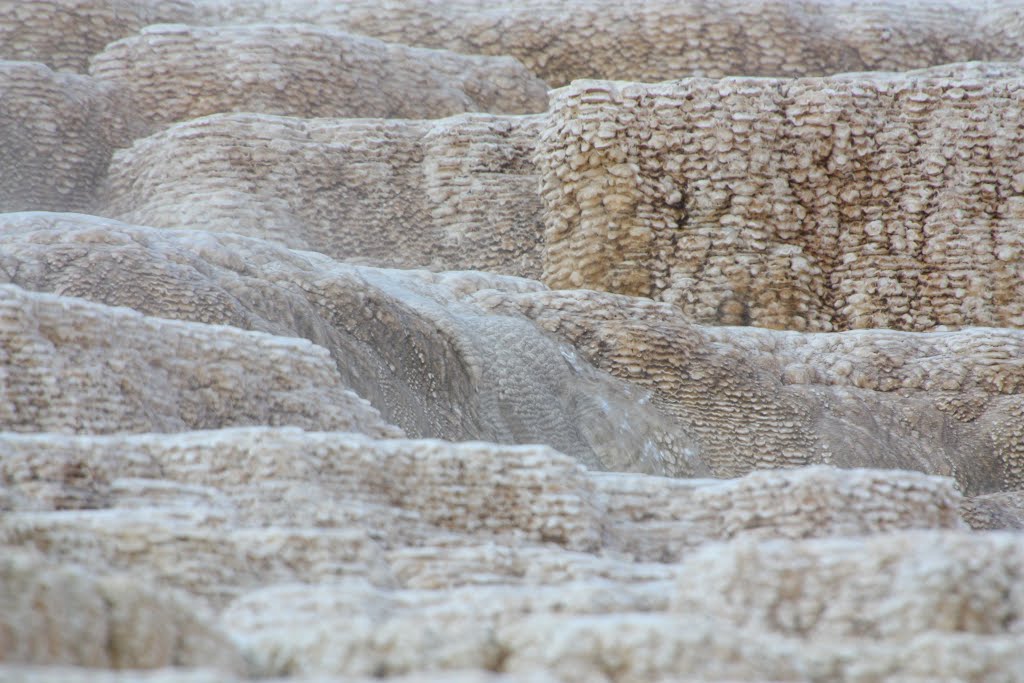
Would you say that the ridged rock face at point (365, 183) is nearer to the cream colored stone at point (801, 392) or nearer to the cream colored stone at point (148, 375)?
the cream colored stone at point (801, 392)

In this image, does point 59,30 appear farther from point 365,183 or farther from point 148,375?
point 148,375

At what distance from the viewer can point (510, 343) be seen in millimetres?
11727

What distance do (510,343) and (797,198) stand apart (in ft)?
17.2

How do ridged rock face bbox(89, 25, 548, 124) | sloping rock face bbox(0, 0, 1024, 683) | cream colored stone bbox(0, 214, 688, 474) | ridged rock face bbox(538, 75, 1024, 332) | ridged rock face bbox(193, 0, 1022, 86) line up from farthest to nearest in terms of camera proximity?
ridged rock face bbox(193, 0, 1022, 86) < ridged rock face bbox(89, 25, 548, 124) < ridged rock face bbox(538, 75, 1024, 332) < cream colored stone bbox(0, 214, 688, 474) < sloping rock face bbox(0, 0, 1024, 683)

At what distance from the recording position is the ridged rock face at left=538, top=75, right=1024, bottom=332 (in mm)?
15281

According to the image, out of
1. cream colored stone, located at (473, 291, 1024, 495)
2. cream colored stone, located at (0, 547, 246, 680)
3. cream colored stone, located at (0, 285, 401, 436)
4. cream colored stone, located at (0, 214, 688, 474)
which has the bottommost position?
cream colored stone, located at (473, 291, 1024, 495)

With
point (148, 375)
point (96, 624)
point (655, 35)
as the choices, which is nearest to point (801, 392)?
point (148, 375)

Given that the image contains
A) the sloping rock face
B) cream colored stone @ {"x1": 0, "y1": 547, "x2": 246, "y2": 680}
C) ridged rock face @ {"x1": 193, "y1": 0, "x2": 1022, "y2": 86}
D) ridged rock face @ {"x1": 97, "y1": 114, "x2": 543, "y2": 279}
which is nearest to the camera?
cream colored stone @ {"x1": 0, "y1": 547, "x2": 246, "y2": 680}

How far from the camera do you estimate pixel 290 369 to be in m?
8.27

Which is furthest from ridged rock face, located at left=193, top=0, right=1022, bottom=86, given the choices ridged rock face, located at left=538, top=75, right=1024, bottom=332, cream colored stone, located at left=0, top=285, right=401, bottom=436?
cream colored stone, located at left=0, top=285, right=401, bottom=436

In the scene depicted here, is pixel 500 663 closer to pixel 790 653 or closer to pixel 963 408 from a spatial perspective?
pixel 790 653

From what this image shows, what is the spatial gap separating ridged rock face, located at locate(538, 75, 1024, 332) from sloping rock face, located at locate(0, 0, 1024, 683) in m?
0.03

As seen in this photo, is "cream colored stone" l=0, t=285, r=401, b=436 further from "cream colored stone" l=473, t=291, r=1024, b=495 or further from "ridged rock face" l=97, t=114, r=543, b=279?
"ridged rock face" l=97, t=114, r=543, b=279

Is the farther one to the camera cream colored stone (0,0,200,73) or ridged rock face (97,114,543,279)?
cream colored stone (0,0,200,73)
